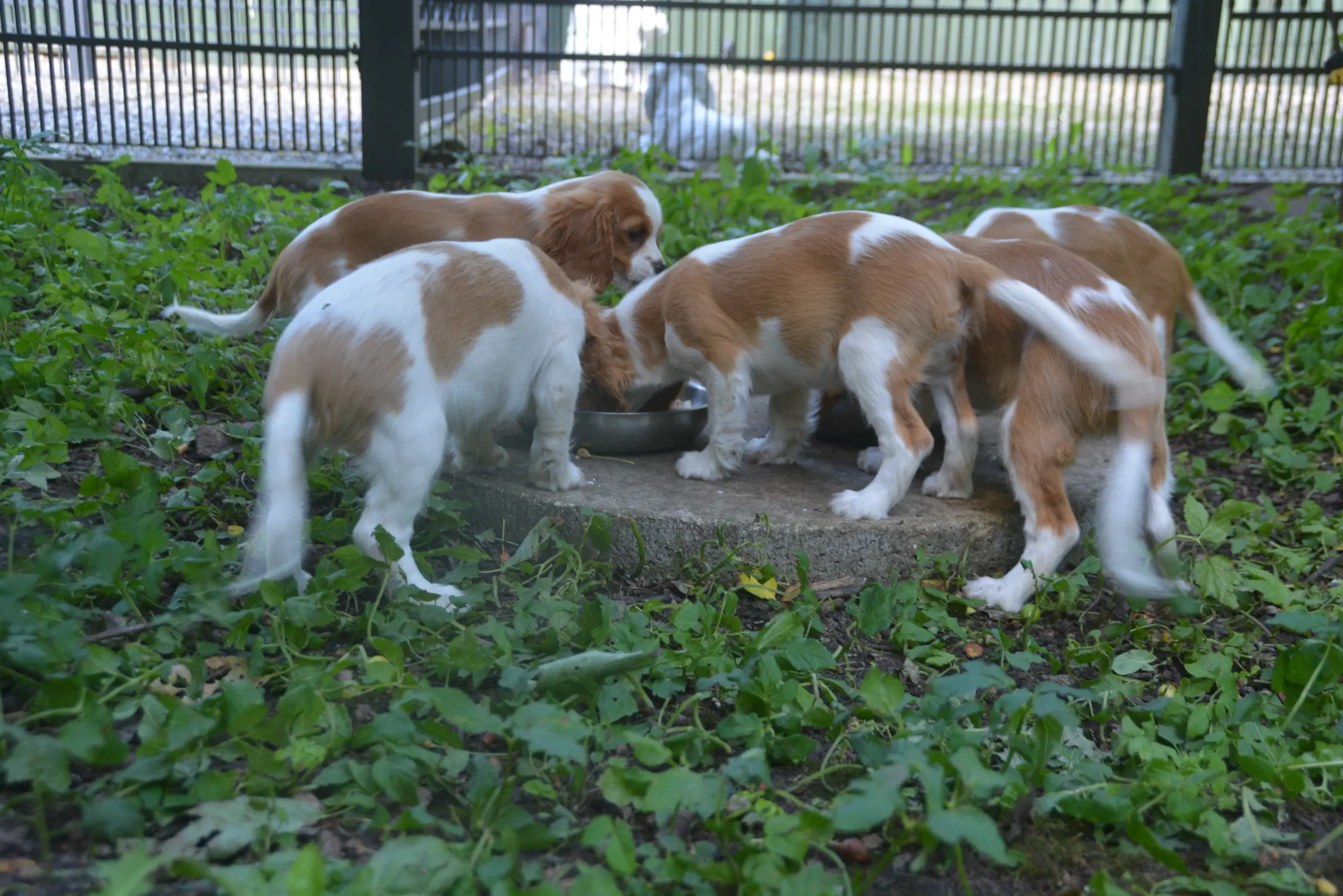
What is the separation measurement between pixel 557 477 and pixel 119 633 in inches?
52.3

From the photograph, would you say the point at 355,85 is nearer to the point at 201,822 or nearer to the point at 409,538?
the point at 409,538

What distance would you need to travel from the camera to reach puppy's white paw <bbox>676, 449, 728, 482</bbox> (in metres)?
3.65

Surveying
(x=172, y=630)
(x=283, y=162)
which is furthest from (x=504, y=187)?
(x=172, y=630)

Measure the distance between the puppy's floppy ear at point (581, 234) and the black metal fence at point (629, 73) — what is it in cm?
335

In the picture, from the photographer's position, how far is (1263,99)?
7969mm

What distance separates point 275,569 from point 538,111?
6.91 m

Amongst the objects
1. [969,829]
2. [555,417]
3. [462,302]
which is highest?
[462,302]

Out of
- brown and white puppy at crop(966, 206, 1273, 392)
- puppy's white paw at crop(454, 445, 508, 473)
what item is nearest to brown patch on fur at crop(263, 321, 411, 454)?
puppy's white paw at crop(454, 445, 508, 473)

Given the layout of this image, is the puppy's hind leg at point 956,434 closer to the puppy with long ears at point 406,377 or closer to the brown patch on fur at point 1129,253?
the brown patch on fur at point 1129,253

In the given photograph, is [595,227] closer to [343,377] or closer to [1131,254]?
[343,377]

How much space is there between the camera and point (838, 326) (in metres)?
3.48

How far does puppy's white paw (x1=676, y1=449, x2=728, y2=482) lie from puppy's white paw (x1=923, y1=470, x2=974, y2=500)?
67 cm

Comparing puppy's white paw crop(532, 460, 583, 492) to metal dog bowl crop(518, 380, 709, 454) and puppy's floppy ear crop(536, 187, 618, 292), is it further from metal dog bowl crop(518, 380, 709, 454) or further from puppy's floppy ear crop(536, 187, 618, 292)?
puppy's floppy ear crop(536, 187, 618, 292)

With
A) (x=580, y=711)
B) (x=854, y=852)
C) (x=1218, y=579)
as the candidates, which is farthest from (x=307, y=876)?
(x=1218, y=579)
